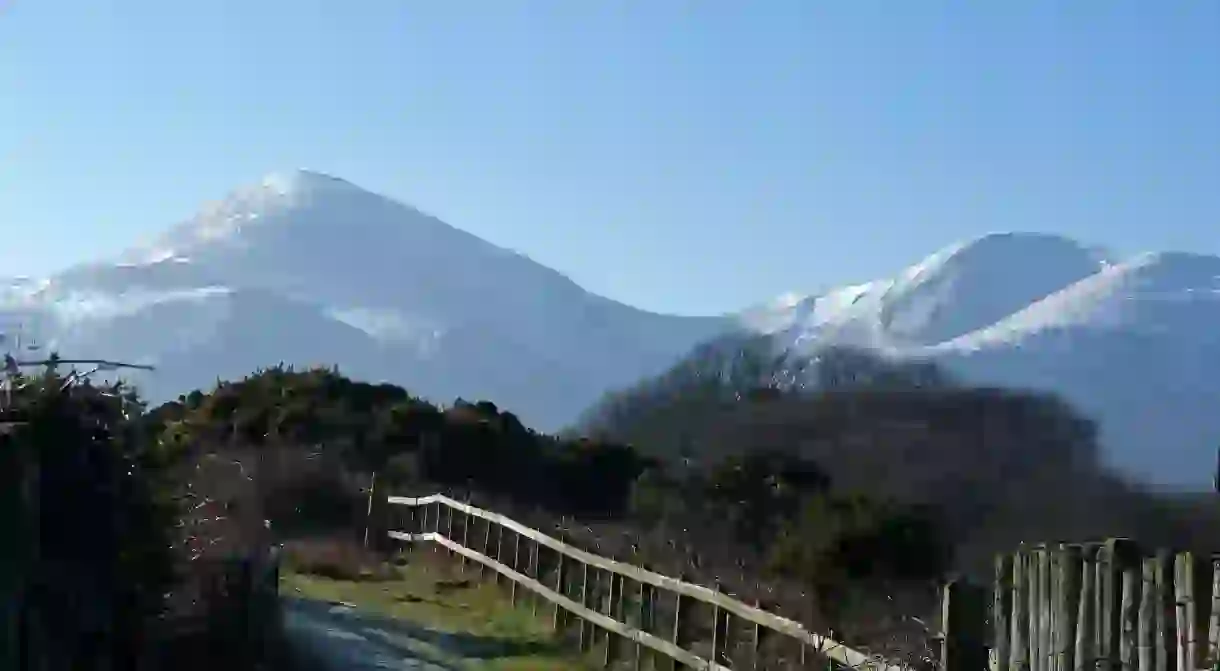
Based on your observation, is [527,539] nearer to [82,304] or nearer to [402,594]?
[402,594]

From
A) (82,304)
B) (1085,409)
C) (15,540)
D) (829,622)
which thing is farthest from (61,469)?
(82,304)

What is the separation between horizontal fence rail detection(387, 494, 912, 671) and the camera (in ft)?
36.4

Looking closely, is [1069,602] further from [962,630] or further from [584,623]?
[584,623]

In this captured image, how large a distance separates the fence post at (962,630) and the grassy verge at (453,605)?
710 cm

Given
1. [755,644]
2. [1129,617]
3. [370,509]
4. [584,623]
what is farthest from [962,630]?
[370,509]

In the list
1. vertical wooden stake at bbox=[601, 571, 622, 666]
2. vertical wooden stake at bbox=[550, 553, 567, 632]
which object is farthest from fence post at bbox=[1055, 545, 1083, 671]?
vertical wooden stake at bbox=[550, 553, 567, 632]

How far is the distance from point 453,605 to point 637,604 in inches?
216

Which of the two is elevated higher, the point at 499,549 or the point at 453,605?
the point at 499,549

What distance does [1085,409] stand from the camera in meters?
44.8

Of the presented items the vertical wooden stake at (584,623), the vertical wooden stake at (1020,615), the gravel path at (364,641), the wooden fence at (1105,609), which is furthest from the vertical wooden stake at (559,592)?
the vertical wooden stake at (1020,615)

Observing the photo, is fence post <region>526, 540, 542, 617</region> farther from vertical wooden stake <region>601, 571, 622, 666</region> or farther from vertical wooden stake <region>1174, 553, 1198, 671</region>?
vertical wooden stake <region>1174, 553, 1198, 671</region>

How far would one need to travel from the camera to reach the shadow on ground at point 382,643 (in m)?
15.2

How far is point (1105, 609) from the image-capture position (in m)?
6.77

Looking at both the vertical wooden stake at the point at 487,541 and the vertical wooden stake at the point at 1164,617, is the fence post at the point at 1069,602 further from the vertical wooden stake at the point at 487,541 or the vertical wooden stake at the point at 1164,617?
the vertical wooden stake at the point at 487,541
